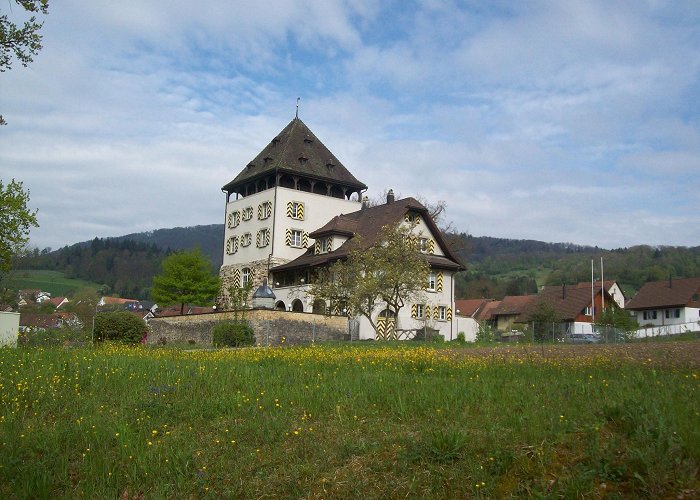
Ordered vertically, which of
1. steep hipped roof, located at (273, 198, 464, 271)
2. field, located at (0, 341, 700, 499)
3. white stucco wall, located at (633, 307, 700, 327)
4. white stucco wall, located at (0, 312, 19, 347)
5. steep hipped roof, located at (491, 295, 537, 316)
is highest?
steep hipped roof, located at (273, 198, 464, 271)

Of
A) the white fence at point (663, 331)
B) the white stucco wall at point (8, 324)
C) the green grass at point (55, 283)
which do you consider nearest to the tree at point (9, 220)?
the white stucco wall at point (8, 324)

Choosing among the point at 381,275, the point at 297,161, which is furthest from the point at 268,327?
the point at 297,161

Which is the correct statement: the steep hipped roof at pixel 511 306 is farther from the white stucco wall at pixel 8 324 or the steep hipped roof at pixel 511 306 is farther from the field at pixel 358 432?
the field at pixel 358 432

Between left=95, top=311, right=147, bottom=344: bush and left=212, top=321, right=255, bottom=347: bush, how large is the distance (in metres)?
3.85

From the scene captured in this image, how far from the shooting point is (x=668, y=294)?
7944 centimetres

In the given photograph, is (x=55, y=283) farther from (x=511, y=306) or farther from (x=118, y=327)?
(x=118, y=327)

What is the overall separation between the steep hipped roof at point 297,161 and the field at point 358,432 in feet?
143

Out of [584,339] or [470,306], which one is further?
[470,306]

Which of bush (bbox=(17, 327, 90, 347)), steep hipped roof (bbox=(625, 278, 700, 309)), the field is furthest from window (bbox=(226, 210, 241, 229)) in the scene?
the field

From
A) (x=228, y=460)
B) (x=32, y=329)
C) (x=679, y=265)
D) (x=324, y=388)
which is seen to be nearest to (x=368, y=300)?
(x=32, y=329)

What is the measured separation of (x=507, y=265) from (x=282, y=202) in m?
103

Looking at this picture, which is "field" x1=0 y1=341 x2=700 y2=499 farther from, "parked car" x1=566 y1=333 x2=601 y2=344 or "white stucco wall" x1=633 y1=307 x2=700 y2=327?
"white stucco wall" x1=633 y1=307 x2=700 y2=327

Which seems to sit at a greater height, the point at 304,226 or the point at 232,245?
the point at 304,226

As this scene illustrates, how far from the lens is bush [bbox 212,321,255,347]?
3391cm
